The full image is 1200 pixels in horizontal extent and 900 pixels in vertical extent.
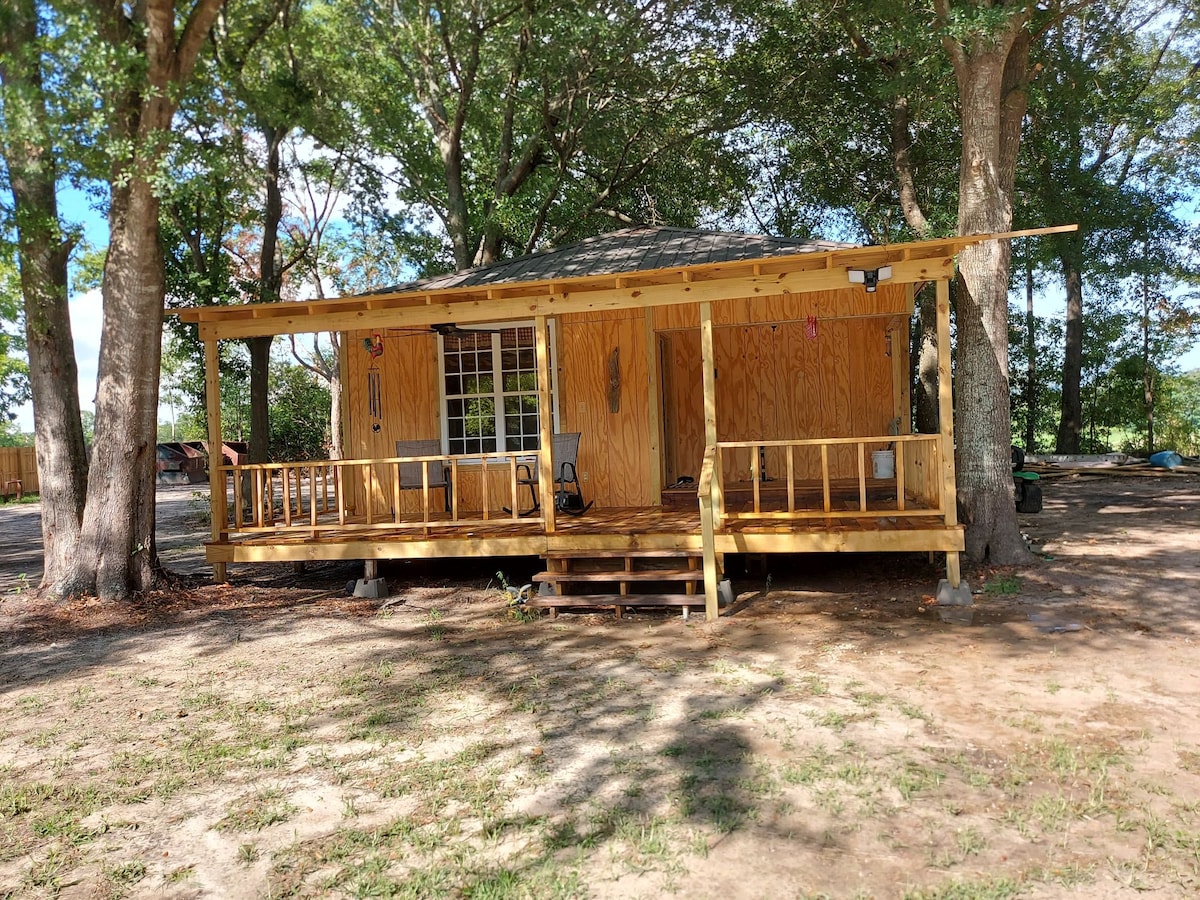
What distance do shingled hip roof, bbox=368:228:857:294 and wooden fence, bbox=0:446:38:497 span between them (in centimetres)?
1974

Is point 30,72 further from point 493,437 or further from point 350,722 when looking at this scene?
point 350,722

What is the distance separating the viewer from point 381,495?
32.4 feet

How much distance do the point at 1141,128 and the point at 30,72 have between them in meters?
19.8

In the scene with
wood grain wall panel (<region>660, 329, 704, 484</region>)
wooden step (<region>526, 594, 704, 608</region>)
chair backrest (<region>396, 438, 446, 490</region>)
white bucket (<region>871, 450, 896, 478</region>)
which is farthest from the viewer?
wood grain wall panel (<region>660, 329, 704, 484</region>)

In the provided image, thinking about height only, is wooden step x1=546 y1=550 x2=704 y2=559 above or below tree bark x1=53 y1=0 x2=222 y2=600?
below

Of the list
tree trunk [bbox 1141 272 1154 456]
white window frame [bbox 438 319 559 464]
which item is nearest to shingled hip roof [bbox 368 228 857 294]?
white window frame [bbox 438 319 559 464]

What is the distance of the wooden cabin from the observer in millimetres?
7027

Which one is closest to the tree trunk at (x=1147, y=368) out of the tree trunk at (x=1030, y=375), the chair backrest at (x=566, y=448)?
the tree trunk at (x=1030, y=375)

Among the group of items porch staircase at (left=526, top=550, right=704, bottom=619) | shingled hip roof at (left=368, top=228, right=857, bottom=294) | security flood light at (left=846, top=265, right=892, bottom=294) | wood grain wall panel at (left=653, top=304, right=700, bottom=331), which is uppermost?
shingled hip roof at (left=368, top=228, right=857, bottom=294)

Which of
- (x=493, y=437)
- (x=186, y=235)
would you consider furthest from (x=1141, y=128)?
(x=186, y=235)

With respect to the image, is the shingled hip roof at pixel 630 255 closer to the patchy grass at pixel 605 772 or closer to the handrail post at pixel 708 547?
the handrail post at pixel 708 547

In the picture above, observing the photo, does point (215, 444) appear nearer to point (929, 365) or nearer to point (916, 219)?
point (916, 219)

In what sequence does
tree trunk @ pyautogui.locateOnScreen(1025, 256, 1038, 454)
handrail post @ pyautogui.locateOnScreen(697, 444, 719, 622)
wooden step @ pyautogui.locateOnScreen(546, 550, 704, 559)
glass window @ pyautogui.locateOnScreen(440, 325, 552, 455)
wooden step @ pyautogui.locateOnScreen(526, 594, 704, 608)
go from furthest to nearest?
1. tree trunk @ pyautogui.locateOnScreen(1025, 256, 1038, 454)
2. glass window @ pyautogui.locateOnScreen(440, 325, 552, 455)
3. wooden step @ pyautogui.locateOnScreen(546, 550, 704, 559)
4. wooden step @ pyautogui.locateOnScreen(526, 594, 704, 608)
5. handrail post @ pyautogui.locateOnScreen(697, 444, 719, 622)

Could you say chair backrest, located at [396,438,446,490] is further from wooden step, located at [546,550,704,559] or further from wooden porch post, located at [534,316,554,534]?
wooden step, located at [546,550,704,559]
